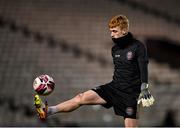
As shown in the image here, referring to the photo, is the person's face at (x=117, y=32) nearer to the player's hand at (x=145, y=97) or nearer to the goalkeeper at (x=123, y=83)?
the goalkeeper at (x=123, y=83)

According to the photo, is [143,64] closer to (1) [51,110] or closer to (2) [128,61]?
(2) [128,61]

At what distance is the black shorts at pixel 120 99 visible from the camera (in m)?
6.41

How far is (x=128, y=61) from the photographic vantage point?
20.9 feet

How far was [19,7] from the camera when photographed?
15.2 metres

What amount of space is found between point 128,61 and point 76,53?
7.99 meters

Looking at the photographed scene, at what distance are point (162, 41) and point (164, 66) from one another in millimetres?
1129

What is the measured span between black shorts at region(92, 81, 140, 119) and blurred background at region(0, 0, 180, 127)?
5746mm

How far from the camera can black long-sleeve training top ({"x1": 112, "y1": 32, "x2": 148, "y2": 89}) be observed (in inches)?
249

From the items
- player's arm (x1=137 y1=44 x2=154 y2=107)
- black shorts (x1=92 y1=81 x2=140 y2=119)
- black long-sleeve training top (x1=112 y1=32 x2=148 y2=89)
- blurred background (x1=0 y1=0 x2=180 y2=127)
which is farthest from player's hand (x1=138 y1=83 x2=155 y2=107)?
blurred background (x1=0 y1=0 x2=180 y2=127)

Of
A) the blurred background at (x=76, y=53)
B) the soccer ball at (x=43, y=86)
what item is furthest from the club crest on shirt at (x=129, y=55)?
the blurred background at (x=76, y=53)

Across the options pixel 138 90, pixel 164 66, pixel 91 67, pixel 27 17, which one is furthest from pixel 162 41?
pixel 138 90

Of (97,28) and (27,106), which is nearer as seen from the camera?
(27,106)

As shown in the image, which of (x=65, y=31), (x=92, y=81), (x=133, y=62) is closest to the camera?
(x=133, y=62)

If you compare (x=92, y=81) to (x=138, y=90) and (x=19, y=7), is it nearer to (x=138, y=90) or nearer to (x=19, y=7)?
(x=19, y=7)
